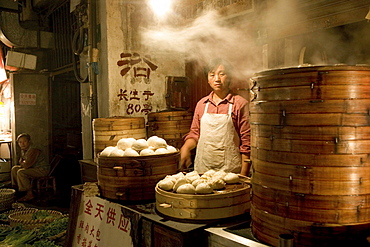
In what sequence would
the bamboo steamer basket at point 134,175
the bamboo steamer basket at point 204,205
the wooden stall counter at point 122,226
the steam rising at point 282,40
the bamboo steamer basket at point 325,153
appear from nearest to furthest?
the bamboo steamer basket at point 325,153 < the wooden stall counter at point 122,226 < the bamboo steamer basket at point 204,205 < the bamboo steamer basket at point 134,175 < the steam rising at point 282,40

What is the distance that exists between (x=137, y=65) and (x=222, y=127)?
3251 millimetres

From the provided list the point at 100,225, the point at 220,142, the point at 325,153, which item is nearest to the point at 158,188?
the point at 100,225

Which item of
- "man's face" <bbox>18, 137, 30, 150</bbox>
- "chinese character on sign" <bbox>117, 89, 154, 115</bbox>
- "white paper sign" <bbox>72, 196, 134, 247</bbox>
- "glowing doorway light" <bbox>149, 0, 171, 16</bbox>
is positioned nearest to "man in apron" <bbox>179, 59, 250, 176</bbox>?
"white paper sign" <bbox>72, 196, 134, 247</bbox>

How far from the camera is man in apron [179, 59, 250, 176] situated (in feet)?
17.2

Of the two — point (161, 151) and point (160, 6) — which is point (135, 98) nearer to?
point (160, 6)

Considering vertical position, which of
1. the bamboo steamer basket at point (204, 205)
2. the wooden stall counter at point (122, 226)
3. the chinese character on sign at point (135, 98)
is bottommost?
the wooden stall counter at point (122, 226)

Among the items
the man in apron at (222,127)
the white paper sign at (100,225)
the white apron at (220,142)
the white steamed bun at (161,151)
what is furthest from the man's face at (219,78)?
the white paper sign at (100,225)

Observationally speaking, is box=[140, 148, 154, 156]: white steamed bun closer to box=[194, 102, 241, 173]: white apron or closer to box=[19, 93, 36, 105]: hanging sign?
box=[194, 102, 241, 173]: white apron

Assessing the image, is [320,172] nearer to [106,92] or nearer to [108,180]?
[108,180]

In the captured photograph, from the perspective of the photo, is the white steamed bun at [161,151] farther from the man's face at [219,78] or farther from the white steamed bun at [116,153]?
the man's face at [219,78]

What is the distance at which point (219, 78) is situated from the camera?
17.2 feet

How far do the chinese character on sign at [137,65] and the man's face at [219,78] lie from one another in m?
2.77

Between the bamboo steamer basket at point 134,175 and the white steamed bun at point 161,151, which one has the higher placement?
the white steamed bun at point 161,151

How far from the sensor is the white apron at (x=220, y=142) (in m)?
5.26
